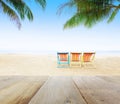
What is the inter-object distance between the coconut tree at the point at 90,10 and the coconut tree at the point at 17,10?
1497mm

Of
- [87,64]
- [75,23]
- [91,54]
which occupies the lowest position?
[87,64]

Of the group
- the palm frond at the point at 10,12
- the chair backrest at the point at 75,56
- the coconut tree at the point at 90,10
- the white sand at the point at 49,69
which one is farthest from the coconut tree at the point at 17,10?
the chair backrest at the point at 75,56

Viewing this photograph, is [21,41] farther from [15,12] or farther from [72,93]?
[72,93]

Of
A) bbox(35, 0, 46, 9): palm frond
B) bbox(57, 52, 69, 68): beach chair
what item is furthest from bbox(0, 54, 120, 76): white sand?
bbox(35, 0, 46, 9): palm frond

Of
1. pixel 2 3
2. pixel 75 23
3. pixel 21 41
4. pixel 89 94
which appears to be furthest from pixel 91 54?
pixel 21 41

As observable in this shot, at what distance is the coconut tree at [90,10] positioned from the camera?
618cm

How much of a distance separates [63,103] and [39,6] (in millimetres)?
5853

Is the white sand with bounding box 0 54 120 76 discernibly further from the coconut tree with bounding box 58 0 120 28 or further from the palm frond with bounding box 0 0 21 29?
the palm frond with bounding box 0 0 21 29

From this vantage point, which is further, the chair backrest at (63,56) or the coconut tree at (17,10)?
the chair backrest at (63,56)

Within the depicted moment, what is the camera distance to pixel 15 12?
734 centimetres

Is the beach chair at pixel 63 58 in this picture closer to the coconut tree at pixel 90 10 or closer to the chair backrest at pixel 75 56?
the chair backrest at pixel 75 56

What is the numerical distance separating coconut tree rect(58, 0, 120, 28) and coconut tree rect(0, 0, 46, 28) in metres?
1.50

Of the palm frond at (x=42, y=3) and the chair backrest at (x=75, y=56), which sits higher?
the palm frond at (x=42, y=3)

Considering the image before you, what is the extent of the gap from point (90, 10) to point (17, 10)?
269 centimetres
